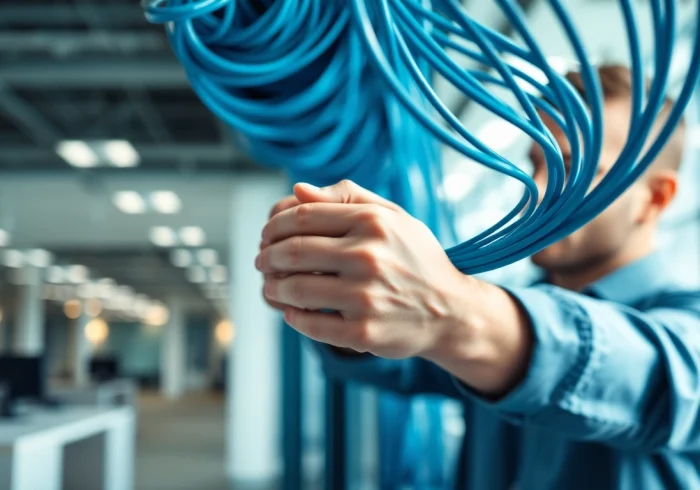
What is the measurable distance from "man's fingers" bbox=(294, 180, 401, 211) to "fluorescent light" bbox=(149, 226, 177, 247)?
9.44m

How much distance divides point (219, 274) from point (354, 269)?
1542cm

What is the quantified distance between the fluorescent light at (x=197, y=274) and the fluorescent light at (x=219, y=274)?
0.62 ft

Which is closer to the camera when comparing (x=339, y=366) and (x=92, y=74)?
(x=339, y=366)

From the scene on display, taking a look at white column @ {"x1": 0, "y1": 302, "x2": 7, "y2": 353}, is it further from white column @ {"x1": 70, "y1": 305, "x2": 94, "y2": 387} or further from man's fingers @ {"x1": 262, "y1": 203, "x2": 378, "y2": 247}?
man's fingers @ {"x1": 262, "y1": 203, "x2": 378, "y2": 247}

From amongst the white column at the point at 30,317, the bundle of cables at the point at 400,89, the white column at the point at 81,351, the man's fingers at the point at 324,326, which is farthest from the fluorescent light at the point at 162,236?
the man's fingers at the point at 324,326

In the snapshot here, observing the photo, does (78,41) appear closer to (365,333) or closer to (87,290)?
(365,333)

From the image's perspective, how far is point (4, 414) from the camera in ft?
10.7

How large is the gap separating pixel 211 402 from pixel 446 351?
56.8ft

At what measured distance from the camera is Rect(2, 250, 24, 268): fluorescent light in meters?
11.8

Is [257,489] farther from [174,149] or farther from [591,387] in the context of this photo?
[591,387]

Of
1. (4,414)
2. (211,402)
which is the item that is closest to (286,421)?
(4,414)

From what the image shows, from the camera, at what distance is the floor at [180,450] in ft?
20.6

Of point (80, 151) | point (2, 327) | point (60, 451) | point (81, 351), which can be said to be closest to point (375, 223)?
point (60, 451)

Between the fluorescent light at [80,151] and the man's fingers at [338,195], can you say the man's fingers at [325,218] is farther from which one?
the fluorescent light at [80,151]
